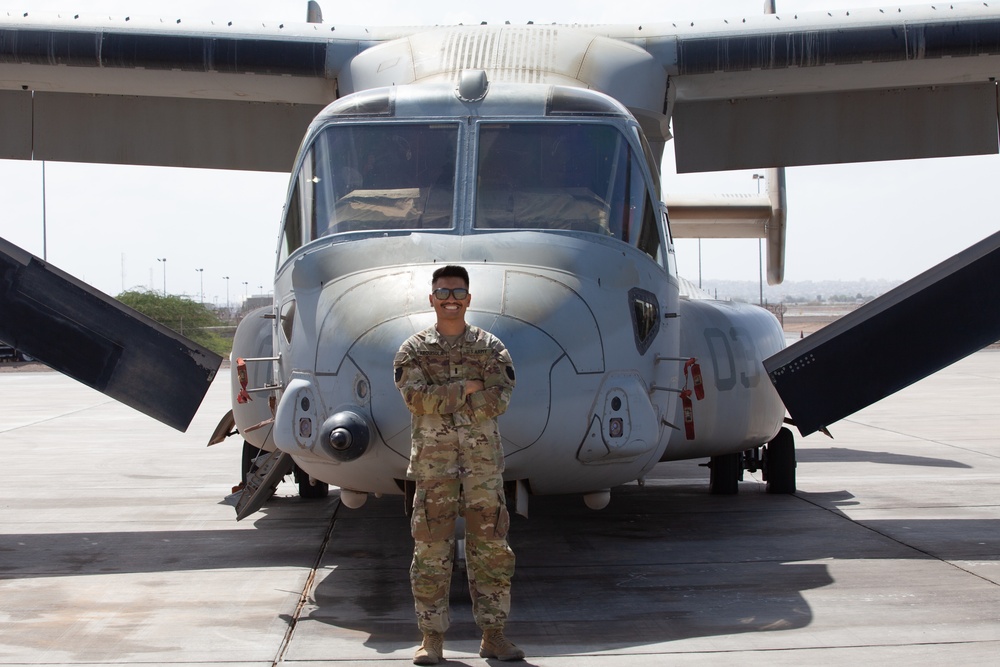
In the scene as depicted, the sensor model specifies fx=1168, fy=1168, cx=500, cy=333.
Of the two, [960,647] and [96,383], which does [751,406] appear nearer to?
[960,647]

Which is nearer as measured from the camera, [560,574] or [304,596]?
[304,596]

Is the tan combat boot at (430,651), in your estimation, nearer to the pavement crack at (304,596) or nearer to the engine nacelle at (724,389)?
the pavement crack at (304,596)

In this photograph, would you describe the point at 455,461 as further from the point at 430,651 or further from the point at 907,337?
the point at 907,337

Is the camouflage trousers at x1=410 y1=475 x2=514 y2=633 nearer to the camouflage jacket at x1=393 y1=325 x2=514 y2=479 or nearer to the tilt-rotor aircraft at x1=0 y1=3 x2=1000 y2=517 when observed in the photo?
the camouflage jacket at x1=393 y1=325 x2=514 y2=479

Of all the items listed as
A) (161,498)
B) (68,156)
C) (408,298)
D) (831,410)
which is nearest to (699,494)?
(831,410)

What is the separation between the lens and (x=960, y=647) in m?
5.21

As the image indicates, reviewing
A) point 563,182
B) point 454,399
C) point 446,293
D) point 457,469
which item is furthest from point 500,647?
point 563,182

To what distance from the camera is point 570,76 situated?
8500 millimetres

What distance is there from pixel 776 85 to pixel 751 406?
312 cm

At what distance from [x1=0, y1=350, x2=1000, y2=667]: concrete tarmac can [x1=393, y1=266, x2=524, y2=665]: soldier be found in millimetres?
274

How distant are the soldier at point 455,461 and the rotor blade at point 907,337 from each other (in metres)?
3.05

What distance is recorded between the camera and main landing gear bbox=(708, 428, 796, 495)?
10.2 metres

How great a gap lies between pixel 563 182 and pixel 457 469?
7.61 ft

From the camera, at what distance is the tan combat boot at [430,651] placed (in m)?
5.00
